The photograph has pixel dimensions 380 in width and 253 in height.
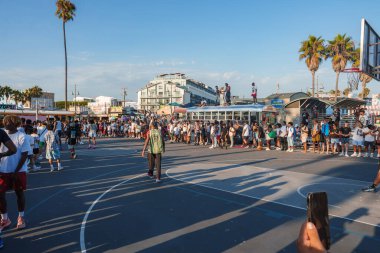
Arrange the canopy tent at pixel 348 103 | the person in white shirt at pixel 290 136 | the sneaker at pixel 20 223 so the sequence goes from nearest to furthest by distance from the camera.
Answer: the sneaker at pixel 20 223, the person in white shirt at pixel 290 136, the canopy tent at pixel 348 103

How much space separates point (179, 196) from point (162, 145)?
2.34m

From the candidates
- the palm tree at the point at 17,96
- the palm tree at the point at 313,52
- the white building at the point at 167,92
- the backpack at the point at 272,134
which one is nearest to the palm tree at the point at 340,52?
the palm tree at the point at 313,52

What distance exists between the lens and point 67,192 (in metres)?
8.35

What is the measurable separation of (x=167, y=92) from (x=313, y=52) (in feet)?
Result: 146

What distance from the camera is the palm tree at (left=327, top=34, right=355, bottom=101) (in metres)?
32.8

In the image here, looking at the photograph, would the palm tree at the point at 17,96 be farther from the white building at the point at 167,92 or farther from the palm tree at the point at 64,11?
the palm tree at the point at 64,11

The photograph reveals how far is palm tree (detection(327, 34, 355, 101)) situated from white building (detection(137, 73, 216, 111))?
3989 centimetres

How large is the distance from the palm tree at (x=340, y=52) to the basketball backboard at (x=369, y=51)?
75.5 feet

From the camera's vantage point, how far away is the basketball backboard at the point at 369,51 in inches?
414

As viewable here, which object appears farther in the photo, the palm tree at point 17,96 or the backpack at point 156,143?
the palm tree at point 17,96

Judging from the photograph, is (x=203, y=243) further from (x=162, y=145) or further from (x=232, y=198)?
(x=162, y=145)

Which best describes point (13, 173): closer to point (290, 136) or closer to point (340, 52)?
point (290, 136)

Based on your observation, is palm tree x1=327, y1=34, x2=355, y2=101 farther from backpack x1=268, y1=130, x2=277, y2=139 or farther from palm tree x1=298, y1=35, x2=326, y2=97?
backpack x1=268, y1=130, x2=277, y2=139

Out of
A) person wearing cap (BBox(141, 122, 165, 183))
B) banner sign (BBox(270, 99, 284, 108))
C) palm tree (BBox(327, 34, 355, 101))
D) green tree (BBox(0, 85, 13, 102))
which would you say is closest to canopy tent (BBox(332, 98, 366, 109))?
banner sign (BBox(270, 99, 284, 108))
